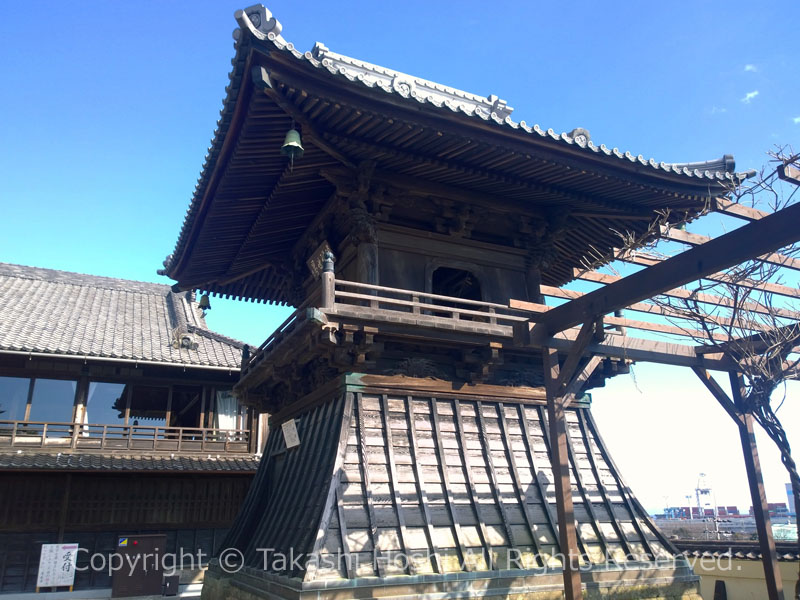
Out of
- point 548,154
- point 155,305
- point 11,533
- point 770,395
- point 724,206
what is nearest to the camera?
point 770,395

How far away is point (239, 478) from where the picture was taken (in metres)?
19.4

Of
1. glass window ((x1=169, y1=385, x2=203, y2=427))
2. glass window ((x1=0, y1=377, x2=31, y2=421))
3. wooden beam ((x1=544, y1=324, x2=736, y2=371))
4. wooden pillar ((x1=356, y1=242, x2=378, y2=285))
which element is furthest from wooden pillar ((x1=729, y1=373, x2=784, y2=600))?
glass window ((x1=0, y1=377, x2=31, y2=421))

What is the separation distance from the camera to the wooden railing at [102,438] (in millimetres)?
17969

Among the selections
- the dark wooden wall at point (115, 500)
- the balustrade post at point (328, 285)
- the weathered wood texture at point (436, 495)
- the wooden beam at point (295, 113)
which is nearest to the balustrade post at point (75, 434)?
the dark wooden wall at point (115, 500)

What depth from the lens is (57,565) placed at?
15961 mm

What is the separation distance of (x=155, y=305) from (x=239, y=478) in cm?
982

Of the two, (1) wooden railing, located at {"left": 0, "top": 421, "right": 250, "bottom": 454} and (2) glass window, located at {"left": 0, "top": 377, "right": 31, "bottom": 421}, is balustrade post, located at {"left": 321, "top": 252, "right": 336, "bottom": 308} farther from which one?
(2) glass window, located at {"left": 0, "top": 377, "right": 31, "bottom": 421}

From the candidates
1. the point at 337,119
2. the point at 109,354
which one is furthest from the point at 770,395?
the point at 109,354

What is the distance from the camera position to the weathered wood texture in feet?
27.1

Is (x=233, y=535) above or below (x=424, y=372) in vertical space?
below

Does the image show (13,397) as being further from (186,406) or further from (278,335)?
(278,335)

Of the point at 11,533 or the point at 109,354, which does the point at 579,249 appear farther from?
the point at 11,533

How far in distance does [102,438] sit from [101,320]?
214 inches

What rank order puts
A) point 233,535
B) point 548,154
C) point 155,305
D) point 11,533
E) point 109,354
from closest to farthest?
point 548,154 → point 233,535 → point 11,533 → point 109,354 → point 155,305
